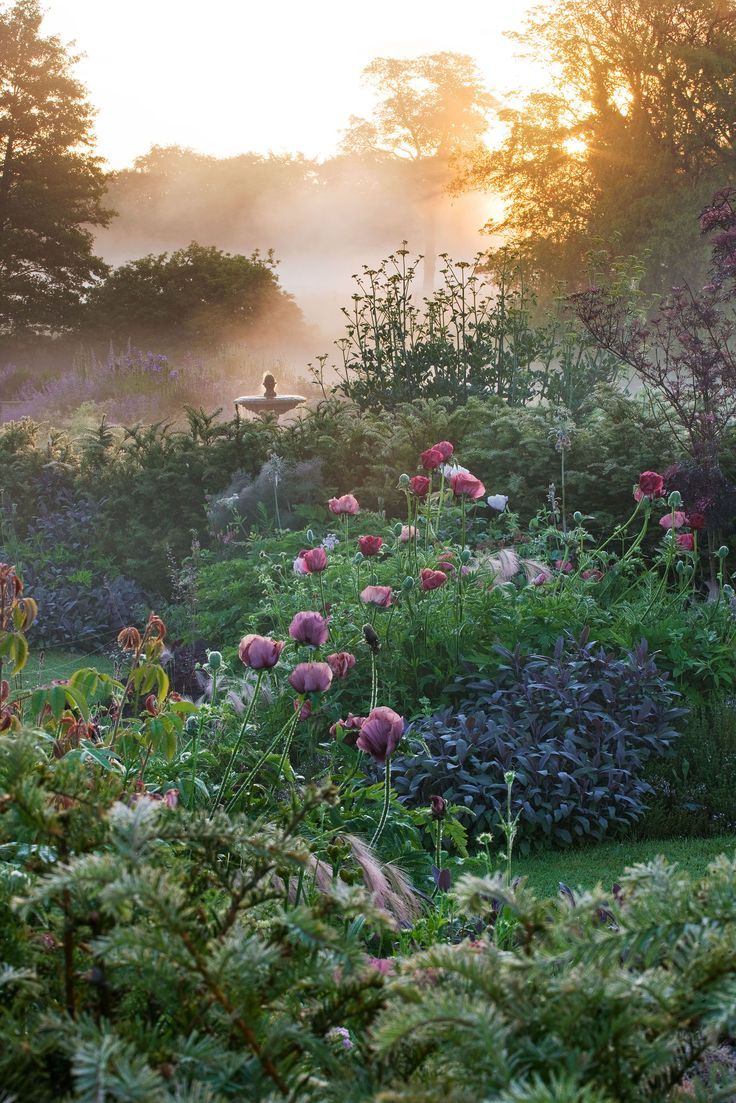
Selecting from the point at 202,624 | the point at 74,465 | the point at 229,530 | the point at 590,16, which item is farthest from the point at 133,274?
the point at 202,624

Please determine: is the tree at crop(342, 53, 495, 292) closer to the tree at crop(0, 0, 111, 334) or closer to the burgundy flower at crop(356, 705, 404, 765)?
the tree at crop(0, 0, 111, 334)

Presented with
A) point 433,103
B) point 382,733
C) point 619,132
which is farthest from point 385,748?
point 433,103

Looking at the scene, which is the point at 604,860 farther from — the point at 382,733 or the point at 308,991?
the point at 308,991

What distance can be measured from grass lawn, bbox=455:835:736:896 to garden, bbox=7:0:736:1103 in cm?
2

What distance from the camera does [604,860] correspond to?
3445 millimetres

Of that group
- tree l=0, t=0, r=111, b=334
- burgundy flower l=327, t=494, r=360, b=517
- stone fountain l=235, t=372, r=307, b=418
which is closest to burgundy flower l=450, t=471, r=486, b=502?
burgundy flower l=327, t=494, r=360, b=517

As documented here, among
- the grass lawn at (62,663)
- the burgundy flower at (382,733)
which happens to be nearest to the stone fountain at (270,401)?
the grass lawn at (62,663)

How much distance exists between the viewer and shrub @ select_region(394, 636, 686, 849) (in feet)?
11.8

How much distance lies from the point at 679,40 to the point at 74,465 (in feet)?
84.0

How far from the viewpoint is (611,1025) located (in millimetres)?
875

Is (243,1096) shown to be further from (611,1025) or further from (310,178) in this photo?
(310,178)

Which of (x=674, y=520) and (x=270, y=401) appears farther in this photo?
(x=270, y=401)

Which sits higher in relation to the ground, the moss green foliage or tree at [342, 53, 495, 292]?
tree at [342, 53, 495, 292]

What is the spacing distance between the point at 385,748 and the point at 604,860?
1676mm
